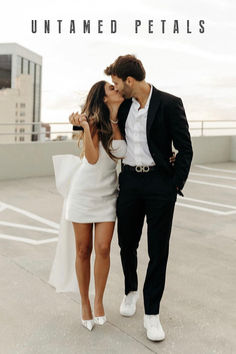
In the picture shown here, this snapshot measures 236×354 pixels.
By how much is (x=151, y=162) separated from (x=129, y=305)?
1082 mm

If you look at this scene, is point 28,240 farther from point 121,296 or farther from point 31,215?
point 121,296

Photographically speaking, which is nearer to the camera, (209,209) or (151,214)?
(151,214)

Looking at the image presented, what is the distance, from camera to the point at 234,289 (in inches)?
166

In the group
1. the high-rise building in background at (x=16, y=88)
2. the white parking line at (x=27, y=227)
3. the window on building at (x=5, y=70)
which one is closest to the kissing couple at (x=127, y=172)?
the white parking line at (x=27, y=227)

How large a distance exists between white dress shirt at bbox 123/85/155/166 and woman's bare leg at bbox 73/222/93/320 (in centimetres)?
50

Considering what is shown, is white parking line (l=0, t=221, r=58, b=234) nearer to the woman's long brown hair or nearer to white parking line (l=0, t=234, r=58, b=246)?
white parking line (l=0, t=234, r=58, b=246)

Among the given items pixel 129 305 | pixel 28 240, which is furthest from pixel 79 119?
pixel 28 240

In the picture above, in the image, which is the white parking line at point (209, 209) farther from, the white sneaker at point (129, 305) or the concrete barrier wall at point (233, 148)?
the concrete barrier wall at point (233, 148)

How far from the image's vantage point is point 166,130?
10.0ft

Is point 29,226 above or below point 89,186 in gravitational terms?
below

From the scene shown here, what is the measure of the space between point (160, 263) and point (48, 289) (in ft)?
4.17

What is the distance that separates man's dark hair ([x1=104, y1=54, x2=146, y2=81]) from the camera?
2945 mm

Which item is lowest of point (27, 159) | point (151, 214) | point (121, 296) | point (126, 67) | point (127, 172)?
point (121, 296)

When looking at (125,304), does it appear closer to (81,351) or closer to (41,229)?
(81,351)
